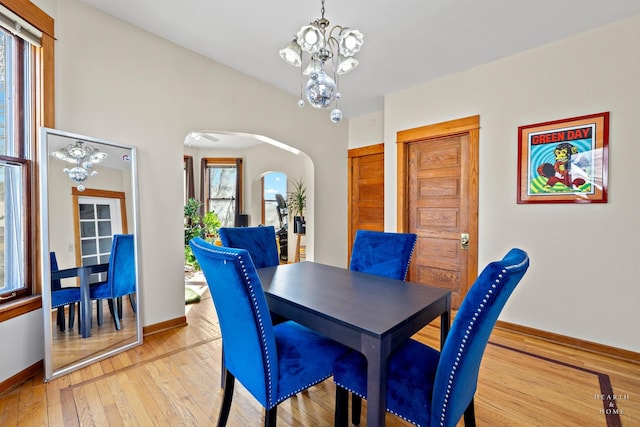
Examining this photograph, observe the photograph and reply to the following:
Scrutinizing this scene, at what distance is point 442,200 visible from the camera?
342 centimetres

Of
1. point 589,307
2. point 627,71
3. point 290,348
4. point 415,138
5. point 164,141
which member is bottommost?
point 589,307

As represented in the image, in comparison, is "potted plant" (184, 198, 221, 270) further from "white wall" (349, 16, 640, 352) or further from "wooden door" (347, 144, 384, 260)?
"white wall" (349, 16, 640, 352)

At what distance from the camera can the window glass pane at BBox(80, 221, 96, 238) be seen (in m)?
2.26

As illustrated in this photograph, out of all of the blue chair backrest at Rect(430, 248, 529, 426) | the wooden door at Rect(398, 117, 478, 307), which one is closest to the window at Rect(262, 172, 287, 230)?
the wooden door at Rect(398, 117, 478, 307)

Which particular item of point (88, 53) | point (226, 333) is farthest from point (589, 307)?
point (88, 53)

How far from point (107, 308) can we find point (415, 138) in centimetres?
364

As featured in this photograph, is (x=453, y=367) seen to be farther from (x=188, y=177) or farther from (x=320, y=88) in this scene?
(x=188, y=177)

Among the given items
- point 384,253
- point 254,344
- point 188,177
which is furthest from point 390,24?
point 188,177

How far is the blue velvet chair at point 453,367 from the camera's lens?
985 mm

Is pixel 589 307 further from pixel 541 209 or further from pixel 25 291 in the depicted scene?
pixel 25 291

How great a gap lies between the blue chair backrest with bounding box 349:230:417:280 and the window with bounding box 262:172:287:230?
4943mm

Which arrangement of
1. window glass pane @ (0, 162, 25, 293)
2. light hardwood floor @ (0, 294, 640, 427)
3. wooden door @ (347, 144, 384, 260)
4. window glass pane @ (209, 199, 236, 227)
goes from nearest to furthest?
light hardwood floor @ (0, 294, 640, 427) → window glass pane @ (0, 162, 25, 293) → wooden door @ (347, 144, 384, 260) → window glass pane @ (209, 199, 236, 227)

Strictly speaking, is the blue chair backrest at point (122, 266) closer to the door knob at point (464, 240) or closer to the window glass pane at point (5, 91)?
the window glass pane at point (5, 91)

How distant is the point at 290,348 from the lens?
1420 millimetres
